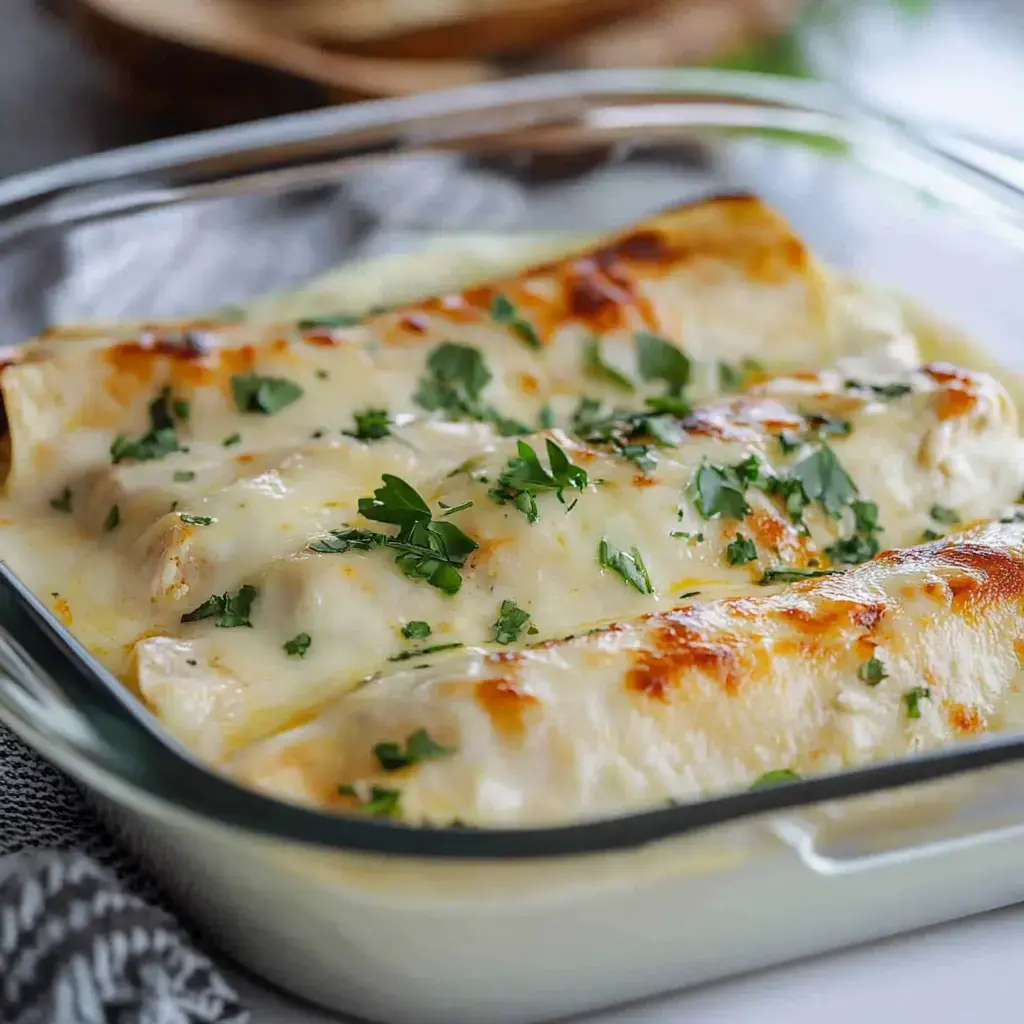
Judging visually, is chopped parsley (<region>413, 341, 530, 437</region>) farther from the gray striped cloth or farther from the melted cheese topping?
the gray striped cloth

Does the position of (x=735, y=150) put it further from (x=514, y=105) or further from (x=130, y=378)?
(x=130, y=378)

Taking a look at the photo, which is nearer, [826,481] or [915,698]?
[915,698]

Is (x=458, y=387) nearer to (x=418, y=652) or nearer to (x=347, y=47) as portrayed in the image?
(x=418, y=652)

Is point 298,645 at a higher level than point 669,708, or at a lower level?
higher

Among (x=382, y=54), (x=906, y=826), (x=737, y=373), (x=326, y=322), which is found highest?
(x=382, y=54)

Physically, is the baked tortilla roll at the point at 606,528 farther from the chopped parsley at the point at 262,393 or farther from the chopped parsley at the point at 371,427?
the chopped parsley at the point at 262,393

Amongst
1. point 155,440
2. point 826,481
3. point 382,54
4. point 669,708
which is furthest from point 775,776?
point 382,54

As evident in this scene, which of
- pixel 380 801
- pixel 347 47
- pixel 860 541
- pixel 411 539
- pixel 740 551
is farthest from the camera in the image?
pixel 347 47

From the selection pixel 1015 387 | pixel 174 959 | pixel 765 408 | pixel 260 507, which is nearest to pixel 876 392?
pixel 765 408
